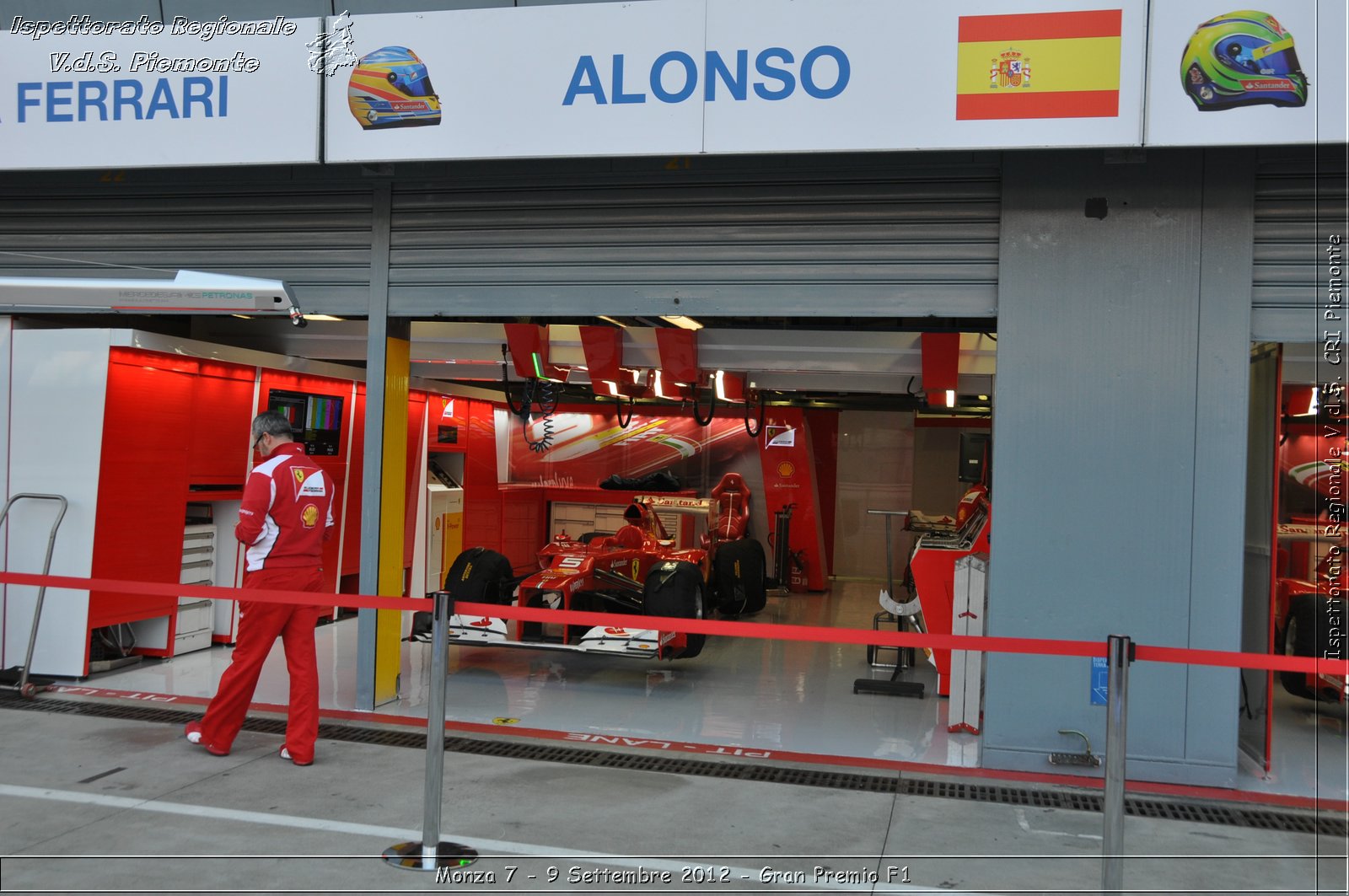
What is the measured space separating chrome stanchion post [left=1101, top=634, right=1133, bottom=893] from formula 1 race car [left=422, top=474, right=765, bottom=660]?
3144mm

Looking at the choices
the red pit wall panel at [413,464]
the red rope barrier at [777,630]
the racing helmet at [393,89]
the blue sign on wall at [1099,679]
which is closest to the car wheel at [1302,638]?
the blue sign on wall at [1099,679]

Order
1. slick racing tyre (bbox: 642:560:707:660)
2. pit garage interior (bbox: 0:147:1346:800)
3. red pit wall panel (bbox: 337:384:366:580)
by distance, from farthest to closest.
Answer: red pit wall panel (bbox: 337:384:366:580) → slick racing tyre (bbox: 642:560:707:660) → pit garage interior (bbox: 0:147:1346:800)

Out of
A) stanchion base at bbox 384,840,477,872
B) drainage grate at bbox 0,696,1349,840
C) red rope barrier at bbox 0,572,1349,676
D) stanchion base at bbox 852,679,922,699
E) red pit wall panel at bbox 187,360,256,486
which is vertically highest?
red pit wall panel at bbox 187,360,256,486

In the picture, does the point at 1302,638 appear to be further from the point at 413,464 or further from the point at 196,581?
the point at 196,581

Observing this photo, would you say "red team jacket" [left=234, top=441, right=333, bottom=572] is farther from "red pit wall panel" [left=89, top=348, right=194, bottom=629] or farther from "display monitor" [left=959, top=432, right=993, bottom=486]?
"display monitor" [left=959, top=432, right=993, bottom=486]

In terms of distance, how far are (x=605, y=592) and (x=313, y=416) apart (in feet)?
9.26

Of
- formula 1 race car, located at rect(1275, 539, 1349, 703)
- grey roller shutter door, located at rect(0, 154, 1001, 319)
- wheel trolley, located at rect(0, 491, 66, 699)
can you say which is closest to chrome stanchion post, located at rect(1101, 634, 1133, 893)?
grey roller shutter door, located at rect(0, 154, 1001, 319)

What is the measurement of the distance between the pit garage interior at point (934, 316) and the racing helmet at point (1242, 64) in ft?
1.37

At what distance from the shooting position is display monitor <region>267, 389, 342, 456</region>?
8766 millimetres

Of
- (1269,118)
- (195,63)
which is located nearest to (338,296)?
(195,63)

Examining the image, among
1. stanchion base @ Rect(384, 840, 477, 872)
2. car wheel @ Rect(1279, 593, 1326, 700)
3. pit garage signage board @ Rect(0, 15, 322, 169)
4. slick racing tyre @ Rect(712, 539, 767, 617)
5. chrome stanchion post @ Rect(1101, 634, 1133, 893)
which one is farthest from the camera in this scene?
slick racing tyre @ Rect(712, 539, 767, 617)

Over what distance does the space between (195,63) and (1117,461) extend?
212 inches

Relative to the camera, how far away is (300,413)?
8.95 m

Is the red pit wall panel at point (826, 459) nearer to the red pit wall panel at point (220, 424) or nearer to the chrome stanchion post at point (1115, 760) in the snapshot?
the red pit wall panel at point (220, 424)
